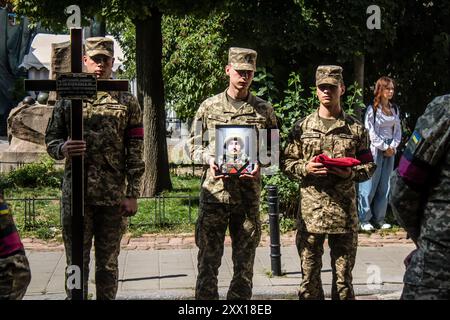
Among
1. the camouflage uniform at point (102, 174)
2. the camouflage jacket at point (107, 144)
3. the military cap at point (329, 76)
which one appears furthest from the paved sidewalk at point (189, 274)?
the military cap at point (329, 76)

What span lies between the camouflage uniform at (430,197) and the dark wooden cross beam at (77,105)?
8.35ft

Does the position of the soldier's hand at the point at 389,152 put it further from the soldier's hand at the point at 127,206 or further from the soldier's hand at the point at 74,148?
the soldier's hand at the point at 74,148

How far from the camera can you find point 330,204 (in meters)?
5.74

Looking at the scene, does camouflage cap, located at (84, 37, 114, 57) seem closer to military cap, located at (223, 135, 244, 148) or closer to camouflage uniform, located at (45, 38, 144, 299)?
camouflage uniform, located at (45, 38, 144, 299)

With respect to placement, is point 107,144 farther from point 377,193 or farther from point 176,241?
point 377,193

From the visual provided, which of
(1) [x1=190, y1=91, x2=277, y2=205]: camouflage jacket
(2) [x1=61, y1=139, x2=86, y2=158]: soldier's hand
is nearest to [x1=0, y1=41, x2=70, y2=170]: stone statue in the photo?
(1) [x1=190, y1=91, x2=277, y2=205]: camouflage jacket

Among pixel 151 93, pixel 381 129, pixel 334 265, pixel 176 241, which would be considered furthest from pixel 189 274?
pixel 151 93

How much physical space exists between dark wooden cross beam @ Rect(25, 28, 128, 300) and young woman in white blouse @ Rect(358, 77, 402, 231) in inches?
198

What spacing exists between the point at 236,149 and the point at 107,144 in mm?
956

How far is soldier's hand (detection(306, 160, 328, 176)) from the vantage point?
5.67 meters

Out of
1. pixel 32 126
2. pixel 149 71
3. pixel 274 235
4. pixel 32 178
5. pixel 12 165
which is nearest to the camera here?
pixel 274 235

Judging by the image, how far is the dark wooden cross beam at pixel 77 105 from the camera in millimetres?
5289

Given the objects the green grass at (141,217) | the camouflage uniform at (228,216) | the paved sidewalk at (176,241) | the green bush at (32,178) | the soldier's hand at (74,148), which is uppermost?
the soldier's hand at (74,148)
